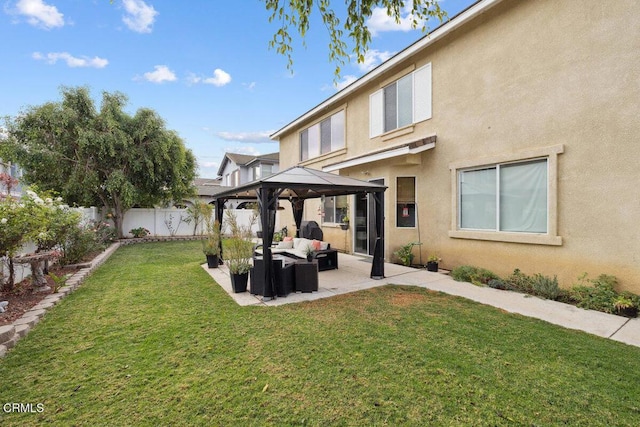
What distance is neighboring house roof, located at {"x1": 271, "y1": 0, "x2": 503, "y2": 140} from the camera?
21.9ft

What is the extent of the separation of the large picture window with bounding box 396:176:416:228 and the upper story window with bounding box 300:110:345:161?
367 centimetres

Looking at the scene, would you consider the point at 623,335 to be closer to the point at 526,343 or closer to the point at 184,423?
the point at 526,343

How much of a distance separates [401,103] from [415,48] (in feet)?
4.97

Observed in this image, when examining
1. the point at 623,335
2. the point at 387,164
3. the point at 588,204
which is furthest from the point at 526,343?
the point at 387,164

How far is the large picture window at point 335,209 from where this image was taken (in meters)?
11.3

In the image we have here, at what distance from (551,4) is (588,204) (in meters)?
3.92

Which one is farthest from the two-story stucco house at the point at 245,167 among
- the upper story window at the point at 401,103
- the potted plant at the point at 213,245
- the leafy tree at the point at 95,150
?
the potted plant at the point at 213,245

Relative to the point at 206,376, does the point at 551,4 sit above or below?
above

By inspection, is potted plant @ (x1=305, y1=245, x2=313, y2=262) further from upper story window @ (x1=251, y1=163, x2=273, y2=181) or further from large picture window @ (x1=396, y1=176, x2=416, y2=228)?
upper story window @ (x1=251, y1=163, x2=273, y2=181)

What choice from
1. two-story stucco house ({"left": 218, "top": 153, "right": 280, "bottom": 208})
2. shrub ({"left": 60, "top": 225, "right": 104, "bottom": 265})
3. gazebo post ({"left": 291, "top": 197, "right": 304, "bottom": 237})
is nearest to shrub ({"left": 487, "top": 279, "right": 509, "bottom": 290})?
gazebo post ({"left": 291, "top": 197, "right": 304, "bottom": 237})

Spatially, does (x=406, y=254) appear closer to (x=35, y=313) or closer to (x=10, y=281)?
(x=35, y=313)

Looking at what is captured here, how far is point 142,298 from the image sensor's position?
5.70m

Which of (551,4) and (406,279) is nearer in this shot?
(551,4)

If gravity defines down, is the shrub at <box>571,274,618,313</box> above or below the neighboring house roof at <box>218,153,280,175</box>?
below
